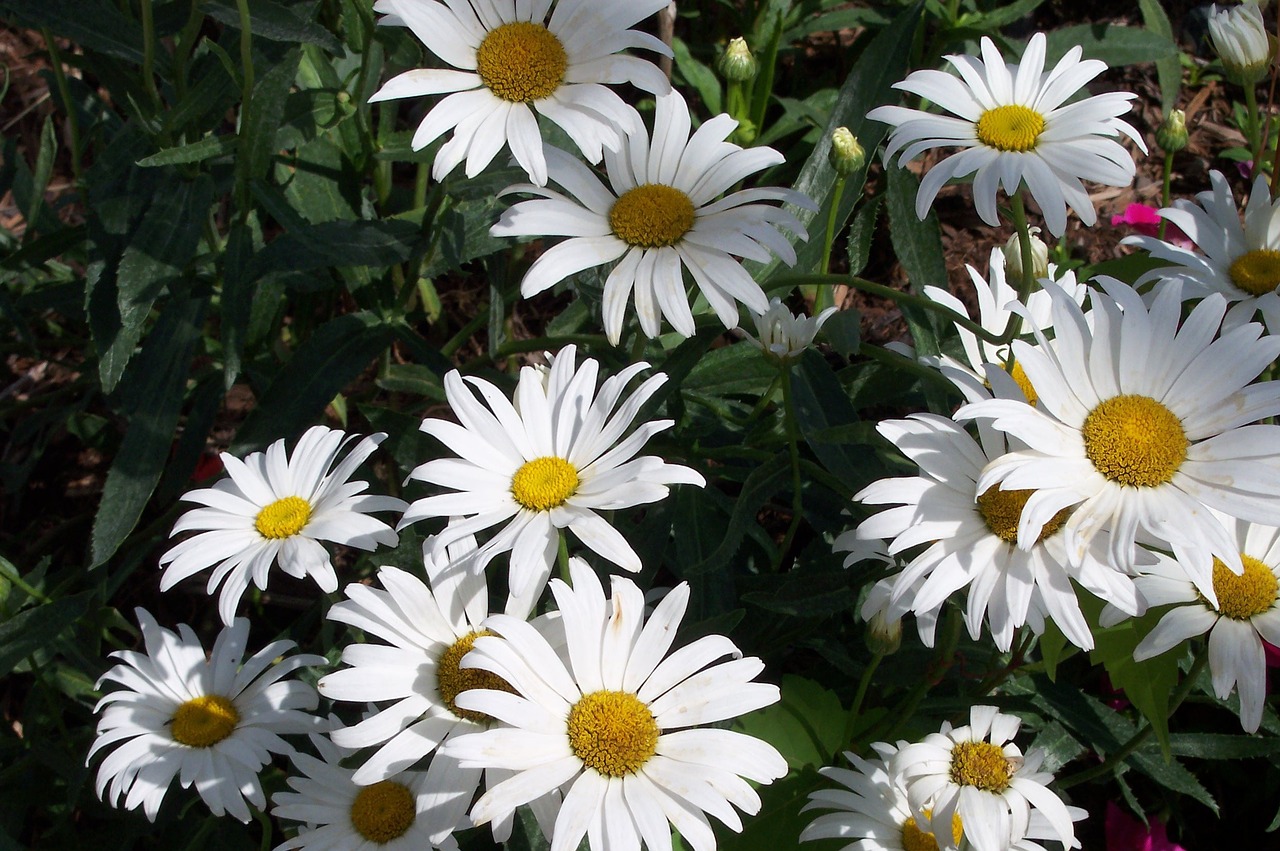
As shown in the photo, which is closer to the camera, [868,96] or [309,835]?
[309,835]

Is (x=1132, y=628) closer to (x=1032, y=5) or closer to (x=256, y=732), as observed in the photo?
(x=256, y=732)

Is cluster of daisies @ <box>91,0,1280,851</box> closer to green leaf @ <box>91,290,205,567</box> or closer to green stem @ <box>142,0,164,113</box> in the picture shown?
green leaf @ <box>91,290,205,567</box>

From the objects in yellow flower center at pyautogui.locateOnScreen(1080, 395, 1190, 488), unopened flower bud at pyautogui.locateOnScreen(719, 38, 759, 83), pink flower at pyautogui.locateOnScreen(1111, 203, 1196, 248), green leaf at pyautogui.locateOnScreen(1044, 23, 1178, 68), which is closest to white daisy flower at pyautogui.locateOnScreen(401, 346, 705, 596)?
yellow flower center at pyautogui.locateOnScreen(1080, 395, 1190, 488)

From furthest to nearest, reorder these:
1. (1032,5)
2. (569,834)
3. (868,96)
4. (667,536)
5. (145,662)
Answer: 1. (1032,5)
2. (868,96)
3. (667,536)
4. (145,662)
5. (569,834)

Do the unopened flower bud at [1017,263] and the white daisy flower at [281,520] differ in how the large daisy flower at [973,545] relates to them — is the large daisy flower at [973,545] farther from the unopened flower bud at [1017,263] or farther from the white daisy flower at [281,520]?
the white daisy flower at [281,520]

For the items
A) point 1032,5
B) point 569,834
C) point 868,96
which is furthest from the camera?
point 1032,5

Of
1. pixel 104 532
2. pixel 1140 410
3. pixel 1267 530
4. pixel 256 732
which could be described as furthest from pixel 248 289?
pixel 1267 530

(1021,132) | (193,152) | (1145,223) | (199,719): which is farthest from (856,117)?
(199,719)
